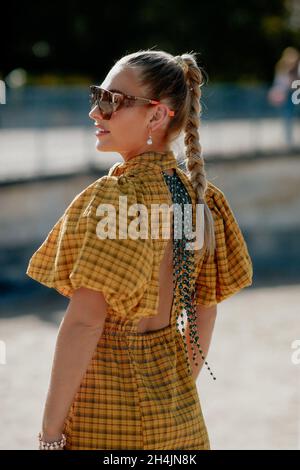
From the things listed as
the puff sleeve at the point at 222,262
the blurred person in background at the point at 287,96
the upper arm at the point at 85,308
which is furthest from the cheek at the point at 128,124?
the blurred person in background at the point at 287,96

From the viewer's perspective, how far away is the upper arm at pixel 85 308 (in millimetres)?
2256

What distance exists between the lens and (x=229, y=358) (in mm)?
7027

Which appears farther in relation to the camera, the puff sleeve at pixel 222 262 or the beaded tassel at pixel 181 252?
the puff sleeve at pixel 222 262

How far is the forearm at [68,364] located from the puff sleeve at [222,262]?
0.49 m

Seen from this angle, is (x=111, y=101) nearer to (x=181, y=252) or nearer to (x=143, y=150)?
(x=143, y=150)

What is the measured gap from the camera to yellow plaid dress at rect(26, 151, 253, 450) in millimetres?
2254

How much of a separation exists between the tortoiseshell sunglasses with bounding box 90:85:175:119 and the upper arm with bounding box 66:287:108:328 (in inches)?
19.3

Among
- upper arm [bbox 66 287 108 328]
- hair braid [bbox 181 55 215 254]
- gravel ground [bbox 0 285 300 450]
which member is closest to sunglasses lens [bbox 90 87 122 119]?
hair braid [bbox 181 55 215 254]

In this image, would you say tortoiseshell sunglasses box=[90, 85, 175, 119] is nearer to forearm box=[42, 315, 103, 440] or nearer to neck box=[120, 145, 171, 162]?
neck box=[120, 145, 171, 162]

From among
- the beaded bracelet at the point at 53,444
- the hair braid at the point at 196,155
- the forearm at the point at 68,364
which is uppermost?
the hair braid at the point at 196,155

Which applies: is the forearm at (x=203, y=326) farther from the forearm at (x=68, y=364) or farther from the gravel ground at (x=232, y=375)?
the gravel ground at (x=232, y=375)

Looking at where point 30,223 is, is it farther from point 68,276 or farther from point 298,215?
point 68,276

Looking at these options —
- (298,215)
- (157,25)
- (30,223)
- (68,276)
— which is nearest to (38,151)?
(30,223)

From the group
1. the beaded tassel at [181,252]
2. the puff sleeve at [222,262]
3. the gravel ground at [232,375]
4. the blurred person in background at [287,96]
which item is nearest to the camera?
the beaded tassel at [181,252]
